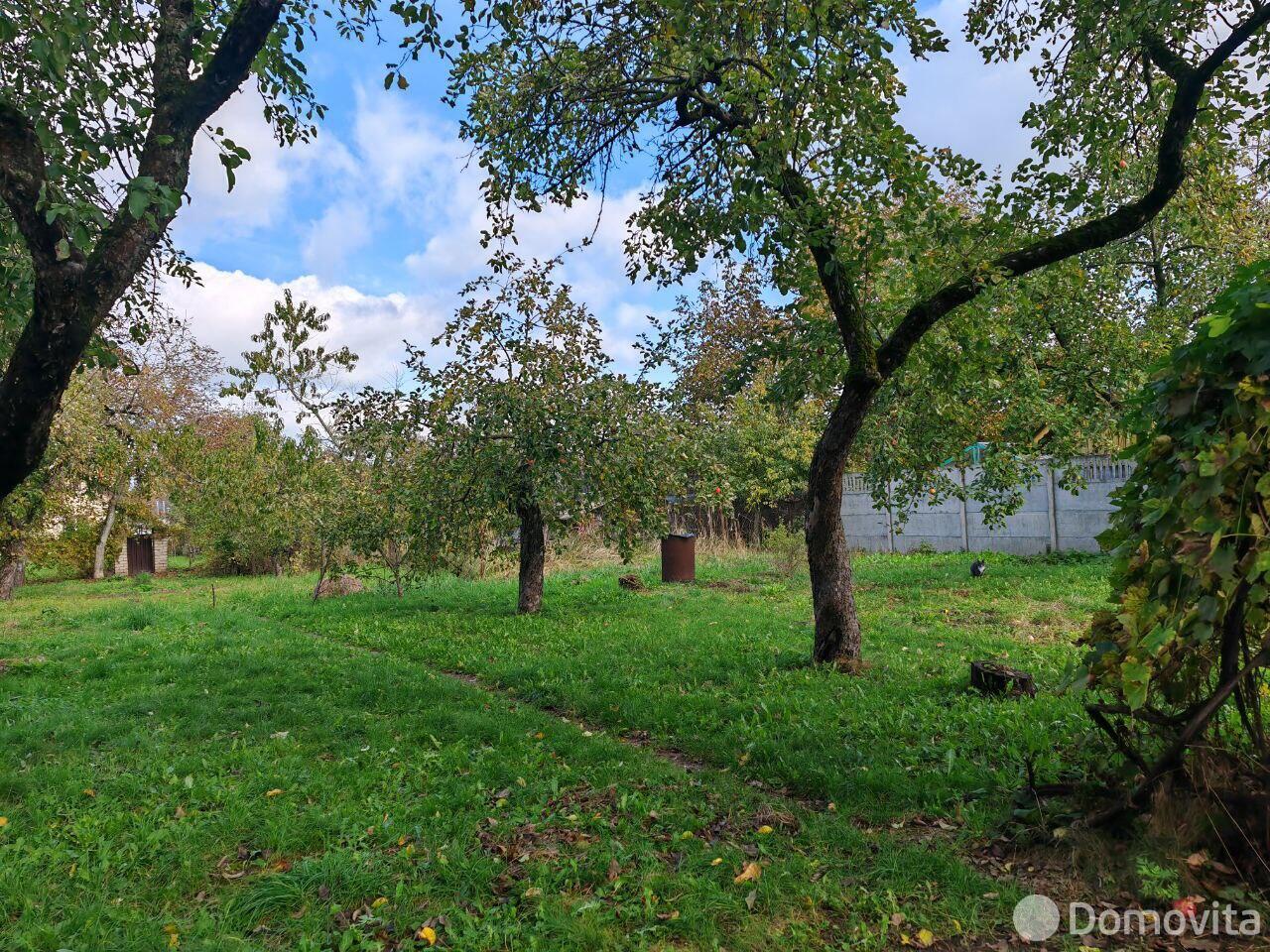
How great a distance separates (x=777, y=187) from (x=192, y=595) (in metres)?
15.7

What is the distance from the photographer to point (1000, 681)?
538 centimetres

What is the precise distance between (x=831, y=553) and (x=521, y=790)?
350 cm

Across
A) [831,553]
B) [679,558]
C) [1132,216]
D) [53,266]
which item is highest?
[1132,216]

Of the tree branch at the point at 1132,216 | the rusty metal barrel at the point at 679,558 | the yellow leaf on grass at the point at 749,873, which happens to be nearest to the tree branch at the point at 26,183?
the yellow leaf on grass at the point at 749,873

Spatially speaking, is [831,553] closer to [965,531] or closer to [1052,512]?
[1052,512]

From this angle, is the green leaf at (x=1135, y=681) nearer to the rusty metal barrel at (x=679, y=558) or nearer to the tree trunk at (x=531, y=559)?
the tree trunk at (x=531, y=559)

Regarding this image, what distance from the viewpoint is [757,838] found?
3.48 meters

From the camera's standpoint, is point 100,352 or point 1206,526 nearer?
point 1206,526

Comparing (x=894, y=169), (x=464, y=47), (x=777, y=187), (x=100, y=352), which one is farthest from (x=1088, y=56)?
(x=100, y=352)

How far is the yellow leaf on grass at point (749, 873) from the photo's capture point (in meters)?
3.05

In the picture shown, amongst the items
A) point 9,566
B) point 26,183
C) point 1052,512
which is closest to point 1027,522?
point 1052,512

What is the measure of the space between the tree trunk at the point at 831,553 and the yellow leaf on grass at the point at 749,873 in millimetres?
3428

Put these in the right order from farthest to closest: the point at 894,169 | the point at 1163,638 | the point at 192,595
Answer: the point at 192,595 < the point at 894,169 < the point at 1163,638

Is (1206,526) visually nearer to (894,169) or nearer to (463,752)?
(894,169)
